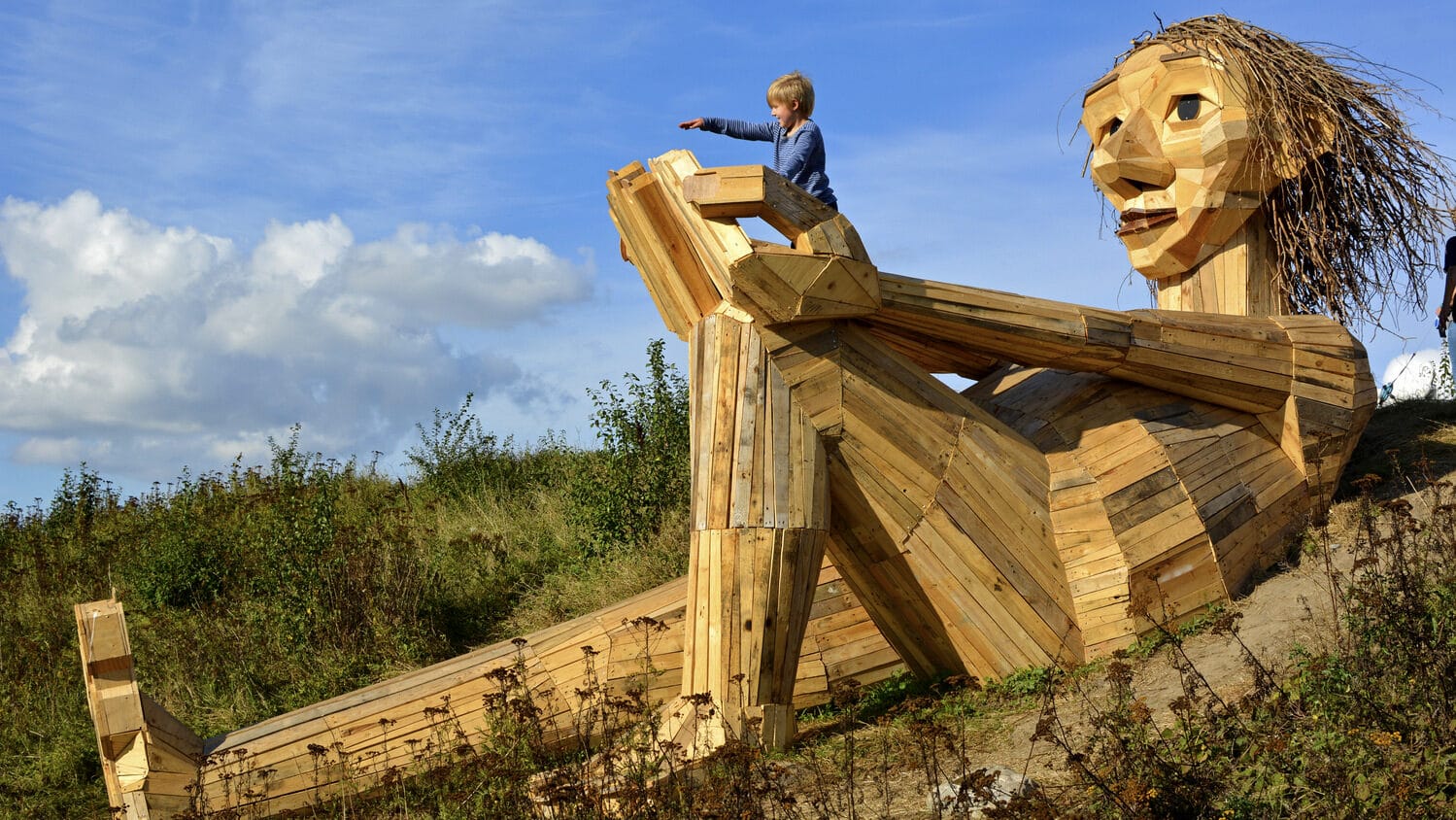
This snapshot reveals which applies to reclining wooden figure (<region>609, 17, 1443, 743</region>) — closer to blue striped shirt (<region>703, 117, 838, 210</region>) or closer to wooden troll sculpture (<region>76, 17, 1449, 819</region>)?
wooden troll sculpture (<region>76, 17, 1449, 819</region>)

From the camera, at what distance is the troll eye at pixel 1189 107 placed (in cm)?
721

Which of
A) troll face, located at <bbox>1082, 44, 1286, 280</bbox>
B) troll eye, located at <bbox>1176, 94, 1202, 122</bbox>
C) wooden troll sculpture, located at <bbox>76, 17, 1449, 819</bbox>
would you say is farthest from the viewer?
troll eye, located at <bbox>1176, 94, 1202, 122</bbox>

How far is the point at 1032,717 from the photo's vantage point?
216 inches

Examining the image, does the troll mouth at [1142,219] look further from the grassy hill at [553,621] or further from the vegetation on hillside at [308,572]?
the vegetation on hillside at [308,572]

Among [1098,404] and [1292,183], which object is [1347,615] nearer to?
[1098,404]

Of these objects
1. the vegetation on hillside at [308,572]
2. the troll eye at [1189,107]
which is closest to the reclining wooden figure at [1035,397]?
the troll eye at [1189,107]

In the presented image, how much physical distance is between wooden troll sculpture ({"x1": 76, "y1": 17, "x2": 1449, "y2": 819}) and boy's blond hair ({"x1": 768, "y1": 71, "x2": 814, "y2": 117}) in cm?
117

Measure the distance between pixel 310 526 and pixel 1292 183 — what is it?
643 centimetres

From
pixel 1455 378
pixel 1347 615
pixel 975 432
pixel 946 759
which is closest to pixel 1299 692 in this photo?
pixel 1347 615

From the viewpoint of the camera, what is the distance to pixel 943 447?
227 inches

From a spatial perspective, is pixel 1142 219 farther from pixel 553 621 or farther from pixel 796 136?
pixel 553 621

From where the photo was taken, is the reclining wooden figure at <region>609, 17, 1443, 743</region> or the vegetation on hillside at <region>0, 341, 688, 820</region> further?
the vegetation on hillside at <region>0, 341, 688, 820</region>

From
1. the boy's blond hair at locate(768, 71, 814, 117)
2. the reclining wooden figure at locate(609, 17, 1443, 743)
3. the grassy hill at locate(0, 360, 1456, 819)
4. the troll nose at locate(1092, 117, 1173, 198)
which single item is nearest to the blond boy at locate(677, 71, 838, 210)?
the boy's blond hair at locate(768, 71, 814, 117)

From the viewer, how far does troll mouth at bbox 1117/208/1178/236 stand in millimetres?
7344
